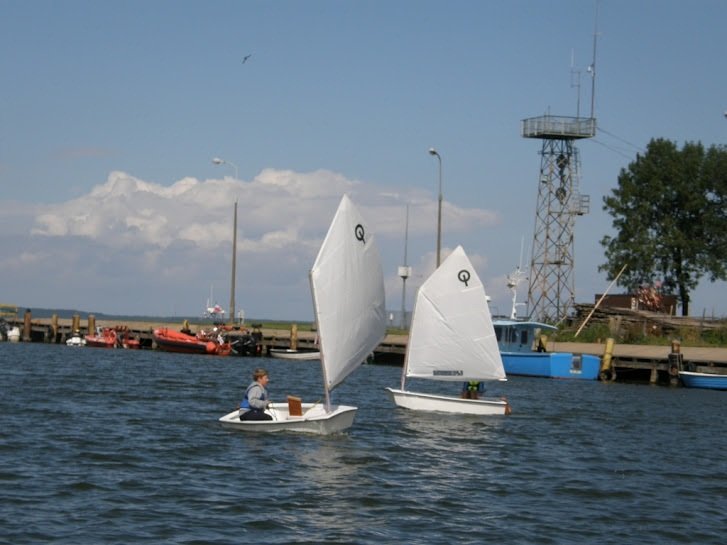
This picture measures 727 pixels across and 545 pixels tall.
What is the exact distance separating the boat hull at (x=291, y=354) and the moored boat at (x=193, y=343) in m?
2.88

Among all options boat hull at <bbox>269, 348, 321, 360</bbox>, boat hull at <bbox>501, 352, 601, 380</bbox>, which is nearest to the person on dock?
boat hull at <bbox>501, 352, 601, 380</bbox>

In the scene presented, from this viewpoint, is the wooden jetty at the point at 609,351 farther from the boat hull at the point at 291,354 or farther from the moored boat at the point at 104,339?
the moored boat at the point at 104,339

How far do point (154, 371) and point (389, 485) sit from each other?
110 feet

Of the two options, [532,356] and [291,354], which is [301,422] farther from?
[291,354]

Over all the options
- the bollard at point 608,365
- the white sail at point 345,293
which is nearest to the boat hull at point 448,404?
the white sail at point 345,293

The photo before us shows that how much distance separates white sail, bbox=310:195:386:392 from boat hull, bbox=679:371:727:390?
2684 centimetres

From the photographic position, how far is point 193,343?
74625 millimetres

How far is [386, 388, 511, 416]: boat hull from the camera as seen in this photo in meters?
39.3

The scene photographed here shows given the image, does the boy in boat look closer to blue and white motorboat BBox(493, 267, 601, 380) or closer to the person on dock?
the person on dock

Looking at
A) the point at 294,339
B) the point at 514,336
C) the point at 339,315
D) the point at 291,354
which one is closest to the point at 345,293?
the point at 339,315

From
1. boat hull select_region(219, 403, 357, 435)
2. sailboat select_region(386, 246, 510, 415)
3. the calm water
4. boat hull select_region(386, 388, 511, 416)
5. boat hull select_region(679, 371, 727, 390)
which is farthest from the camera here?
boat hull select_region(679, 371, 727, 390)

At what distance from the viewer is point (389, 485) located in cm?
2581

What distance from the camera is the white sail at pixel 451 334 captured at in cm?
4125

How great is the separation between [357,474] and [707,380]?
109ft
